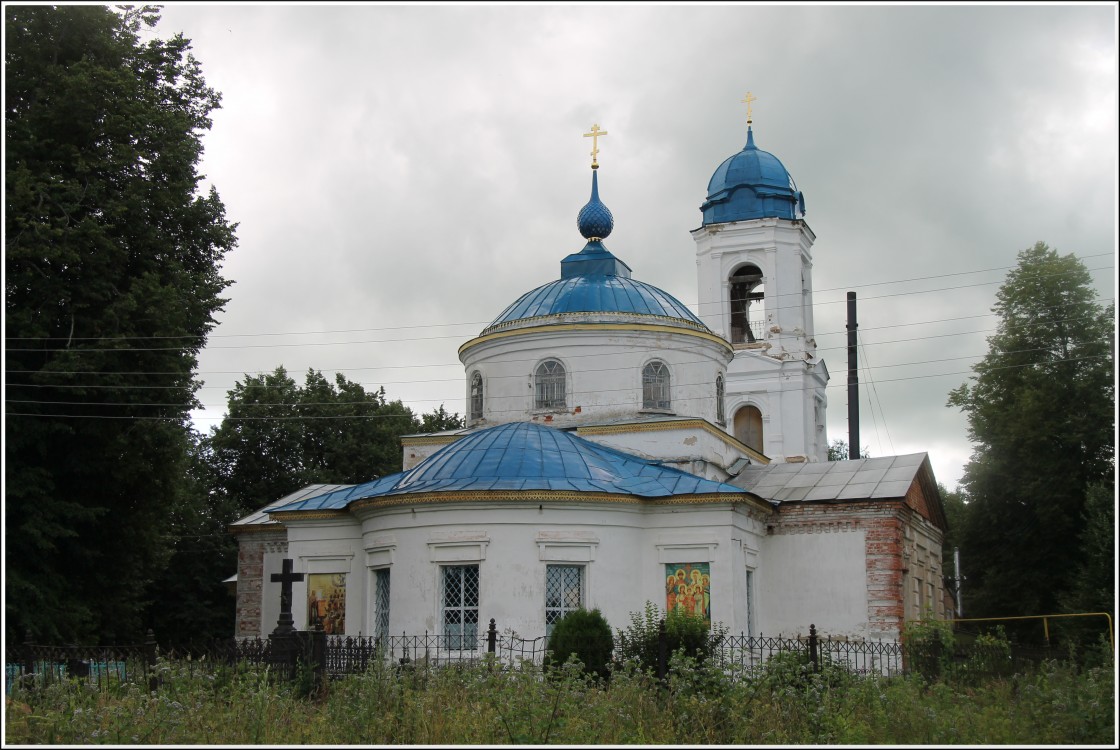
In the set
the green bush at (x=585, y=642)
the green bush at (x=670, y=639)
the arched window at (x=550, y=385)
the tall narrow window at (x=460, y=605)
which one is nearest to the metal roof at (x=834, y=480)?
the arched window at (x=550, y=385)

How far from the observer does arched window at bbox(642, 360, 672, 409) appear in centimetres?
2400

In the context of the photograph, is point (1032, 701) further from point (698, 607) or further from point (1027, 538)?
point (1027, 538)

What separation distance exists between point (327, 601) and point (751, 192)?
22.8m

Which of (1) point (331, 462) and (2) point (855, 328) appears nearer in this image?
(2) point (855, 328)

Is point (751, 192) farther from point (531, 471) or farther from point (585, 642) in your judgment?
point (585, 642)

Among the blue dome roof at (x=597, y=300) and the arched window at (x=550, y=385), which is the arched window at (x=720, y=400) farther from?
the arched window at (x=550, y=385)

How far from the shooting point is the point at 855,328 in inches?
1207

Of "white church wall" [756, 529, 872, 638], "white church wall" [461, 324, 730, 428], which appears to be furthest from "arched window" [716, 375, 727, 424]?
"white church wall" [756, 529, 872, 638]

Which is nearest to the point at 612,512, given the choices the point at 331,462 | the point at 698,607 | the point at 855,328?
the point at 698,607

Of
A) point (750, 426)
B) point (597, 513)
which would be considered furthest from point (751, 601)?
point (750, 426)

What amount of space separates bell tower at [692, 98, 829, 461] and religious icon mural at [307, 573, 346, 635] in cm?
1779

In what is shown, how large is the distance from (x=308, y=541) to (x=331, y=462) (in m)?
18.4

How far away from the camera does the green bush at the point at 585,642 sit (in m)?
16.1

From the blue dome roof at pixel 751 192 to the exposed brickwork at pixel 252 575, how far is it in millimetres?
19339
